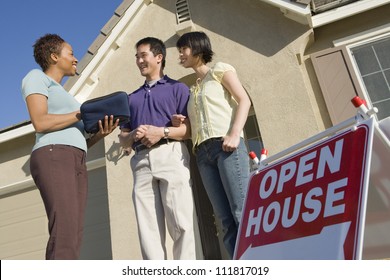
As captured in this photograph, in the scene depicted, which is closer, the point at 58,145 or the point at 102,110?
the point at 58,145

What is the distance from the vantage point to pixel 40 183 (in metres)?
2.29

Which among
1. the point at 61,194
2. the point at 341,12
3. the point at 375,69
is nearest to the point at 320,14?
→ the point at 341,12

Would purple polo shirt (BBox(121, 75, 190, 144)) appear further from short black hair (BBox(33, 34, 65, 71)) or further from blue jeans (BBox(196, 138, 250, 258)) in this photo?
short black hair (BBox(33, 34, 65, 71))

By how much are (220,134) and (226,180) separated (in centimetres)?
33

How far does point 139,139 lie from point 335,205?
1.47m

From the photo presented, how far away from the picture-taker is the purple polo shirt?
9.33 ft

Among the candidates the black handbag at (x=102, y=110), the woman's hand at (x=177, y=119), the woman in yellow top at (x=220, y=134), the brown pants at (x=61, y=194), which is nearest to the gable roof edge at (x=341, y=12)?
the woman in yellow top at (x=220, y=134)

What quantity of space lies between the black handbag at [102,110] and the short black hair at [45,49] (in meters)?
0.51

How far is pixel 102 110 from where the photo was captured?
102 inches

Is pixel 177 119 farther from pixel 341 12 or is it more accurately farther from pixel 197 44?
pixel 341 12

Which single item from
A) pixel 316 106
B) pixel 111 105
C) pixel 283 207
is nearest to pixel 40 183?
pixel 111 105

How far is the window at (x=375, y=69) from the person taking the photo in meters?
5.21

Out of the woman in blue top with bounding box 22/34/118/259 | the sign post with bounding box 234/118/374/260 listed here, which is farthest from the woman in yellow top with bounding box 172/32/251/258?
the woman in blue top with bounding box 22/34/118/259
